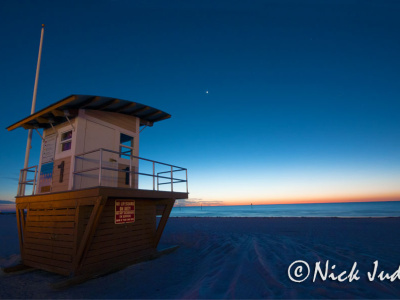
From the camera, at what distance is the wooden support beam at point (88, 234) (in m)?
6.73

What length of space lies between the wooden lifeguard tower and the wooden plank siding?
0.03 metres

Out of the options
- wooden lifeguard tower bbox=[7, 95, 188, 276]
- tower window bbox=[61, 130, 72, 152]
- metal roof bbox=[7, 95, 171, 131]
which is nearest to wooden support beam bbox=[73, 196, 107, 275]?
wooden lifeguard tower bbox=[7, 95, 188, 276]

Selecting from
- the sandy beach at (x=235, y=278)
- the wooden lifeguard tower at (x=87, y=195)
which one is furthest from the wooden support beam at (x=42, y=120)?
the sandy beach at (x=235, y=278)

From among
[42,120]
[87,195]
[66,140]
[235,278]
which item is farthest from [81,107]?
[235,278]

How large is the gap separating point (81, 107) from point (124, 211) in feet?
15.4

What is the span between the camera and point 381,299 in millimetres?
5176

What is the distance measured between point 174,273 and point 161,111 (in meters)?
7.44

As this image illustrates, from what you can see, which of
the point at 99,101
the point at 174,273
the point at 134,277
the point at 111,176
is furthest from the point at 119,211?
the point at 99,101

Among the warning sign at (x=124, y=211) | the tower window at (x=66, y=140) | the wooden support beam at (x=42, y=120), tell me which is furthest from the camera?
the wooden support beam at (x=42, y=120)

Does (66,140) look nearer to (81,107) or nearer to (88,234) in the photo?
(81,107)

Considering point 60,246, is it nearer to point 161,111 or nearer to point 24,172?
point 24,172

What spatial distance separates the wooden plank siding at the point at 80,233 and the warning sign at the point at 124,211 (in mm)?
172

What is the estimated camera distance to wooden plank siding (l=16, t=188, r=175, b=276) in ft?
22.8

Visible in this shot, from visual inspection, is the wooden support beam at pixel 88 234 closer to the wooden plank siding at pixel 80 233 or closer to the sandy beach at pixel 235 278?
the wooden plank siding at pixel 80 233
